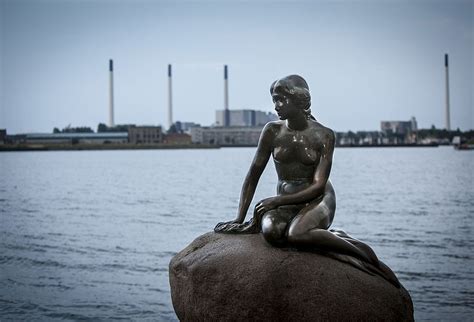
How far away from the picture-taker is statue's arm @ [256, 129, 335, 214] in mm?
7164

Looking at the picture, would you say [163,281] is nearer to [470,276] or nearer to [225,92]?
[470,276]

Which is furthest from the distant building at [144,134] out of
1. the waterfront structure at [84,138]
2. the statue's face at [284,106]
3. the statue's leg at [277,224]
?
the statue's leg at [277,224]

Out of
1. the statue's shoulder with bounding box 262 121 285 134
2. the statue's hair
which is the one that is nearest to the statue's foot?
the statue's shoulder with bounding box 262 121 285 134

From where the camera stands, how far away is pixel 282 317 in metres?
6.74

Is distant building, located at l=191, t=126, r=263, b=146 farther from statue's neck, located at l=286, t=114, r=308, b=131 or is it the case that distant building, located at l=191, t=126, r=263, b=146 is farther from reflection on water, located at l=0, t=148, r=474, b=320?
statue's neck, located at l=286, t=114, r=308, b=131

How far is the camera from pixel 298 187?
738 centimetres

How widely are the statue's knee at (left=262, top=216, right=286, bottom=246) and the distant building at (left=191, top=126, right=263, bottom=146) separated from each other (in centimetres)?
14147

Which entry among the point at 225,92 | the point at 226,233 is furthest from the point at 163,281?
the point at 225,92

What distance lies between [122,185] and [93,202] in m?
10.3

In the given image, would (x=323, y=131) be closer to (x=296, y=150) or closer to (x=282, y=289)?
(x=296, y=150)

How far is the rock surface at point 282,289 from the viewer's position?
668cm

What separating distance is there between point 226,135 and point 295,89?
146 m

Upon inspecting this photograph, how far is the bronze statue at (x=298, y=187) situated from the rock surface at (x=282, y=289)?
192 mm

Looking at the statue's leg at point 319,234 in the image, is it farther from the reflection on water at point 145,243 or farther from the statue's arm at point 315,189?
the reflection on water at point 145,243
